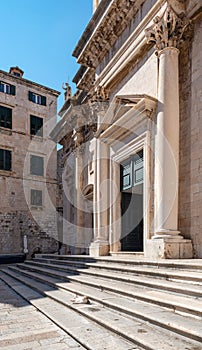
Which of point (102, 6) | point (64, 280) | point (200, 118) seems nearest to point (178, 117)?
point (200, 118)

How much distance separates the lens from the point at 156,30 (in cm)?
848

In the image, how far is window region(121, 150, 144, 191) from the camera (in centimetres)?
1017

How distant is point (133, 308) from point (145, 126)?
244 inches

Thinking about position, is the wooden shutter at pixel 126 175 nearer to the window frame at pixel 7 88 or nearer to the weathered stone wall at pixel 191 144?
the weathered stone wall at pixel 191 144

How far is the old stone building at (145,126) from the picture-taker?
7.80m

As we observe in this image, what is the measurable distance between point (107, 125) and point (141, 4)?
4.12 meters

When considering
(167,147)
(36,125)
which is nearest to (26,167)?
(36,125)

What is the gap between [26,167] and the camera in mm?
27031

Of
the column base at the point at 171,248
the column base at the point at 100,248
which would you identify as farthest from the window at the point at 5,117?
the column base at the point at 171,248

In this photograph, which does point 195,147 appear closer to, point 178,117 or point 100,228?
point 178,117

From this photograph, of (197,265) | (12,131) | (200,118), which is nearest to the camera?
(197,265)

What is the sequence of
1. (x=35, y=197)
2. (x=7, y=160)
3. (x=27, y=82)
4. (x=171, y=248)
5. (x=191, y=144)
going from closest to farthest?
(x=171, y=248) < (x=191, y=144) < (x=7, y=160) < (x=35, y=197) < (x=27, y=82)

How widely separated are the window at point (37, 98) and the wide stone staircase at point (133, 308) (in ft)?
77.7

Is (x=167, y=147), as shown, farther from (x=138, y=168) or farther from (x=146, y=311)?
(x=146, y=311)
